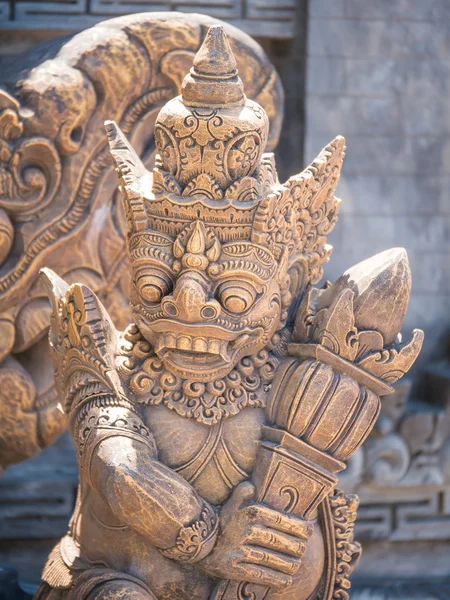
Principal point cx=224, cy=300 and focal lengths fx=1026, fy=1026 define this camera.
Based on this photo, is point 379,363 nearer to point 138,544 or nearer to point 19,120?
point 138,544

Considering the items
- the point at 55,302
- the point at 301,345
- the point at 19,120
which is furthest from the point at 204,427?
the point at 19,120

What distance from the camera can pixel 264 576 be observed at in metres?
2.42

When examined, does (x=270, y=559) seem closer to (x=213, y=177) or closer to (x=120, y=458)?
(x=120, y=458)

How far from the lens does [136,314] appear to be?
97.9 inches

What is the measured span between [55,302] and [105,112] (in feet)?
3.27

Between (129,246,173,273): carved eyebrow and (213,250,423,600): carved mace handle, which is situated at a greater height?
(129,246,173,273): carved eyebrow

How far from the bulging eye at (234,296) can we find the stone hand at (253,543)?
0.42 m

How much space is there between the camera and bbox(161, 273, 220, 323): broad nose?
234 centimetres

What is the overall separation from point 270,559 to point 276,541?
4 cm

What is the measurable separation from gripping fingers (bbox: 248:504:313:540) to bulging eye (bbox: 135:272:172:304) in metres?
0.54

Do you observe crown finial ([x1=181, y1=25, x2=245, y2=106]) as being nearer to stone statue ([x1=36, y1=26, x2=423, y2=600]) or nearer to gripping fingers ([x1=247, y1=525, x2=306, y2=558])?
stone statue ([x1=36, y1=26, x2=423, y2=600])

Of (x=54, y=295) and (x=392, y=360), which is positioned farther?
(x=54, y=295)

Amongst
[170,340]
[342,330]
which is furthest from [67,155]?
[342,330]

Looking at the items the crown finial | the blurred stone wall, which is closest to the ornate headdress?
the crown finial
